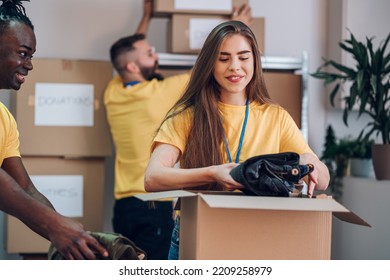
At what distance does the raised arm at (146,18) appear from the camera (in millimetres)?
3406

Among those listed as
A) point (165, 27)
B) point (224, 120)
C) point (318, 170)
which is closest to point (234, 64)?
point (224, 120)

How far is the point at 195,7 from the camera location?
328 centimetres

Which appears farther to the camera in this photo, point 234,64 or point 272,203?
point 234,64

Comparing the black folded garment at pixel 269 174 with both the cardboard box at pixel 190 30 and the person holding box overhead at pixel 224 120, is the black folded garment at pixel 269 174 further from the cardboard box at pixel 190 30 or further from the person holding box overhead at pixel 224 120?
the cardboard box at pixel 190 30

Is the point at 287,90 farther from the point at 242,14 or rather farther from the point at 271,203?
the point at 271,203

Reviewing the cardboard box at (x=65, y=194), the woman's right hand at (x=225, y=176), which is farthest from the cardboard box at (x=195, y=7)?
the woman's right hand at (x=225, y=176)

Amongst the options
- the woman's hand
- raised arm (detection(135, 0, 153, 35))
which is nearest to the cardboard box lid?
the woman's hand

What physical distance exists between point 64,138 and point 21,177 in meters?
1.69

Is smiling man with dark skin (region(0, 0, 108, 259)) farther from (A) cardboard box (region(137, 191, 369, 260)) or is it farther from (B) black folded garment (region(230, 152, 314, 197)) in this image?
(B) black folded garment (region(230, 152, 314, 197))

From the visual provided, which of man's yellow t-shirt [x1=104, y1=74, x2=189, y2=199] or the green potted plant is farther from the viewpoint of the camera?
man's yellow t-shirt [x1=104, y1=74, x2=189, y2=199]

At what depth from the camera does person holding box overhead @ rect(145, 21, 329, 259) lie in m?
1.58

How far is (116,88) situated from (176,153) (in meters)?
1.70

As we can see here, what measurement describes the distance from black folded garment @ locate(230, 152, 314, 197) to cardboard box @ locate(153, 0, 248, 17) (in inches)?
81.3
